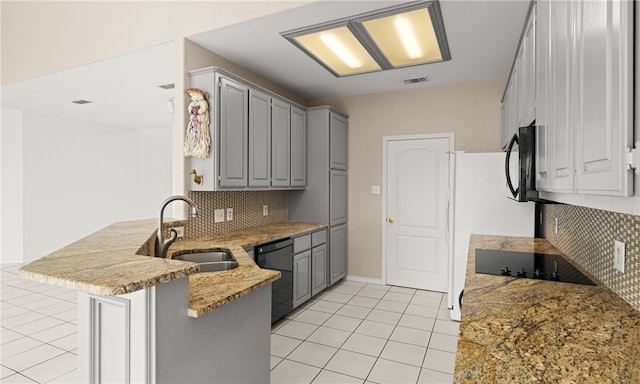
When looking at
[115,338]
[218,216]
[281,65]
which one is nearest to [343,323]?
[218,216]

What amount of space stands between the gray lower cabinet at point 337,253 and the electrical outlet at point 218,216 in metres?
1.46

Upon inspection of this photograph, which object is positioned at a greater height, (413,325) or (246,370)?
(246,370)

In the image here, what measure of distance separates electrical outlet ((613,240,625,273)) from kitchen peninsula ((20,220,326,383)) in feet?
4.91

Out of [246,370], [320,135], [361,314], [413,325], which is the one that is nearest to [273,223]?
[320,135]

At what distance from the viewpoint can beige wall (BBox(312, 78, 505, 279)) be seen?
13.7 feet

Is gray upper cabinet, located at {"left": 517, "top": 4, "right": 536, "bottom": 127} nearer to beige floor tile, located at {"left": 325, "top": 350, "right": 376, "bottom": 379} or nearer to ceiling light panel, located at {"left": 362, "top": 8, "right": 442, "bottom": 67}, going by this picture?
ceiling light panel, located at {"left": 362, "top": 8, "right": 442, "bottom": 67}

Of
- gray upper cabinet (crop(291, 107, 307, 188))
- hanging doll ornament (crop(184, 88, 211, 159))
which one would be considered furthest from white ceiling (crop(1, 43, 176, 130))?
gray upper cabinet (crop(291, 107, 307, 188))

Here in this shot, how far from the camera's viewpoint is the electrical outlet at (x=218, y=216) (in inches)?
136

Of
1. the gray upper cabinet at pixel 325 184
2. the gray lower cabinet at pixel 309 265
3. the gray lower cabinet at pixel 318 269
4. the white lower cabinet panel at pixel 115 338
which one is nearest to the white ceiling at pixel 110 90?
the gray upper cabinet at pixel 325 184

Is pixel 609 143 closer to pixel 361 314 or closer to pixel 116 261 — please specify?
pixel 116 261

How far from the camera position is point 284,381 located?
2402mm

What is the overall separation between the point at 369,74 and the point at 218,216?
228 centimetres

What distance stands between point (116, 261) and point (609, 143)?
1.55m

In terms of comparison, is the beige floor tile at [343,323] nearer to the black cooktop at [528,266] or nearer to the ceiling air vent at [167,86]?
the black cooktop at [528,266]
